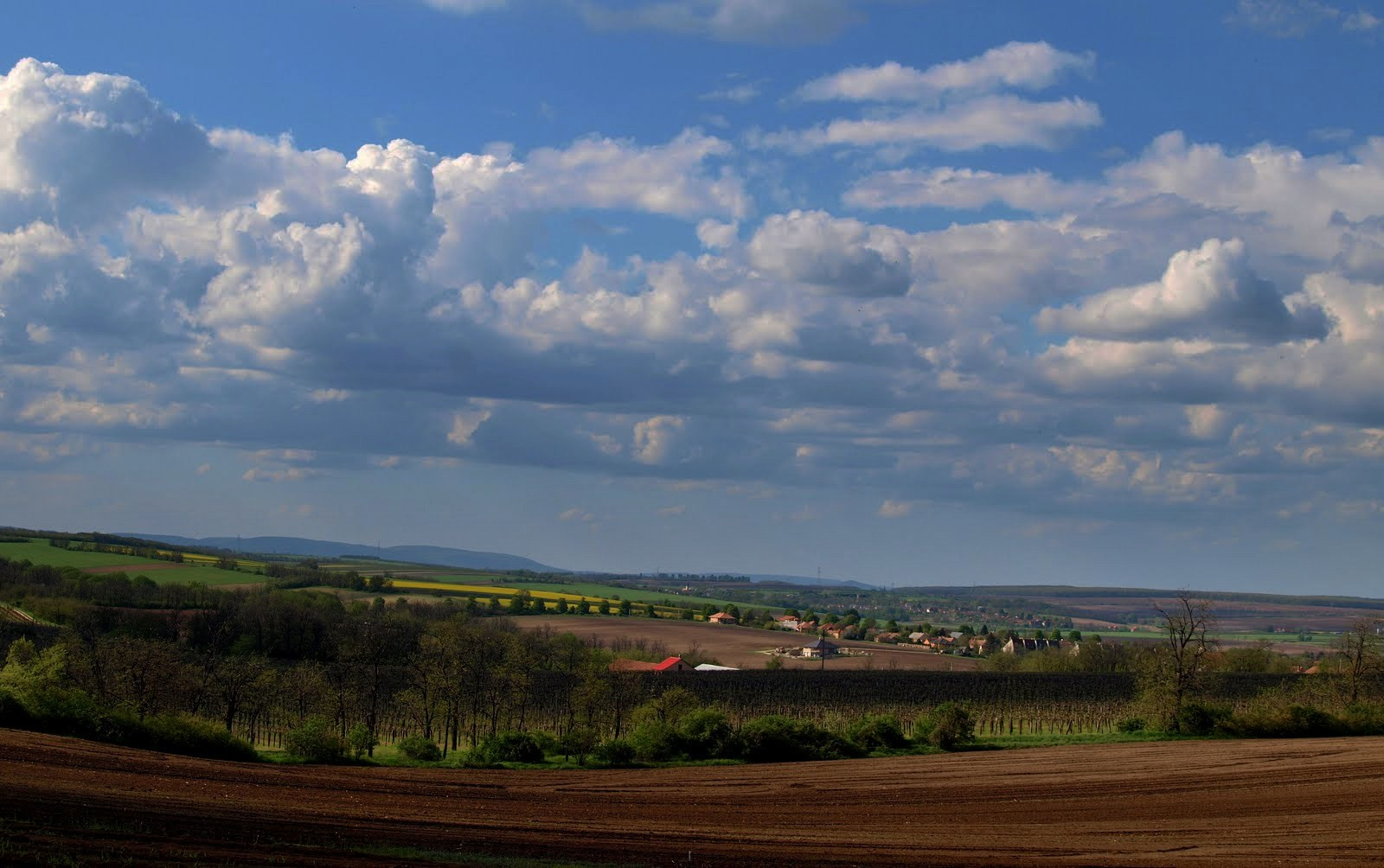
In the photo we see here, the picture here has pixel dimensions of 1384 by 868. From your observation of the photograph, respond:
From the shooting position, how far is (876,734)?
66.8 m

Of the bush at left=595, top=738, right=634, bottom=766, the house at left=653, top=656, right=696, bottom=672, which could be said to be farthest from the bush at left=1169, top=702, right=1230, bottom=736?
the house at left=653, top=656, right=696, bottom=672

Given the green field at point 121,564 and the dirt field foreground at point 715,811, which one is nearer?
the dirt field foreground at point 715,811

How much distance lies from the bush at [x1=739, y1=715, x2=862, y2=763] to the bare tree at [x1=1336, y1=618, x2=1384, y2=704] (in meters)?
45.4

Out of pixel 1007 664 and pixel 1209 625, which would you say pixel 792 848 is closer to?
pixel 1209 625

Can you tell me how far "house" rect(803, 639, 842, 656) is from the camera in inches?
6668

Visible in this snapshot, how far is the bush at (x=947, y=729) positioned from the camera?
67812mm

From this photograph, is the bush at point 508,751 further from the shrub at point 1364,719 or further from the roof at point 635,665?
the roof at point 635,665

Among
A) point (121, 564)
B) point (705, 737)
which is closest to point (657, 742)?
point (705, 737)

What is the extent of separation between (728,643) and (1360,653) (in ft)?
324

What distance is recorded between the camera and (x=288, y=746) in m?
57.5

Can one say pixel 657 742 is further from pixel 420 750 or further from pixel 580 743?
pixel 420 750

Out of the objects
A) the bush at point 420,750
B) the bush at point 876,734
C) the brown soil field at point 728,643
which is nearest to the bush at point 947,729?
the bush at point 876,734

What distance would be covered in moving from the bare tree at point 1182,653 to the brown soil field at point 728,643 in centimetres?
5645

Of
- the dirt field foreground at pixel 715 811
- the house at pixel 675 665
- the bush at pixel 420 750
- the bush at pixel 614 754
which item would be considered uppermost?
the dirt field foreground at pixel 715 811
